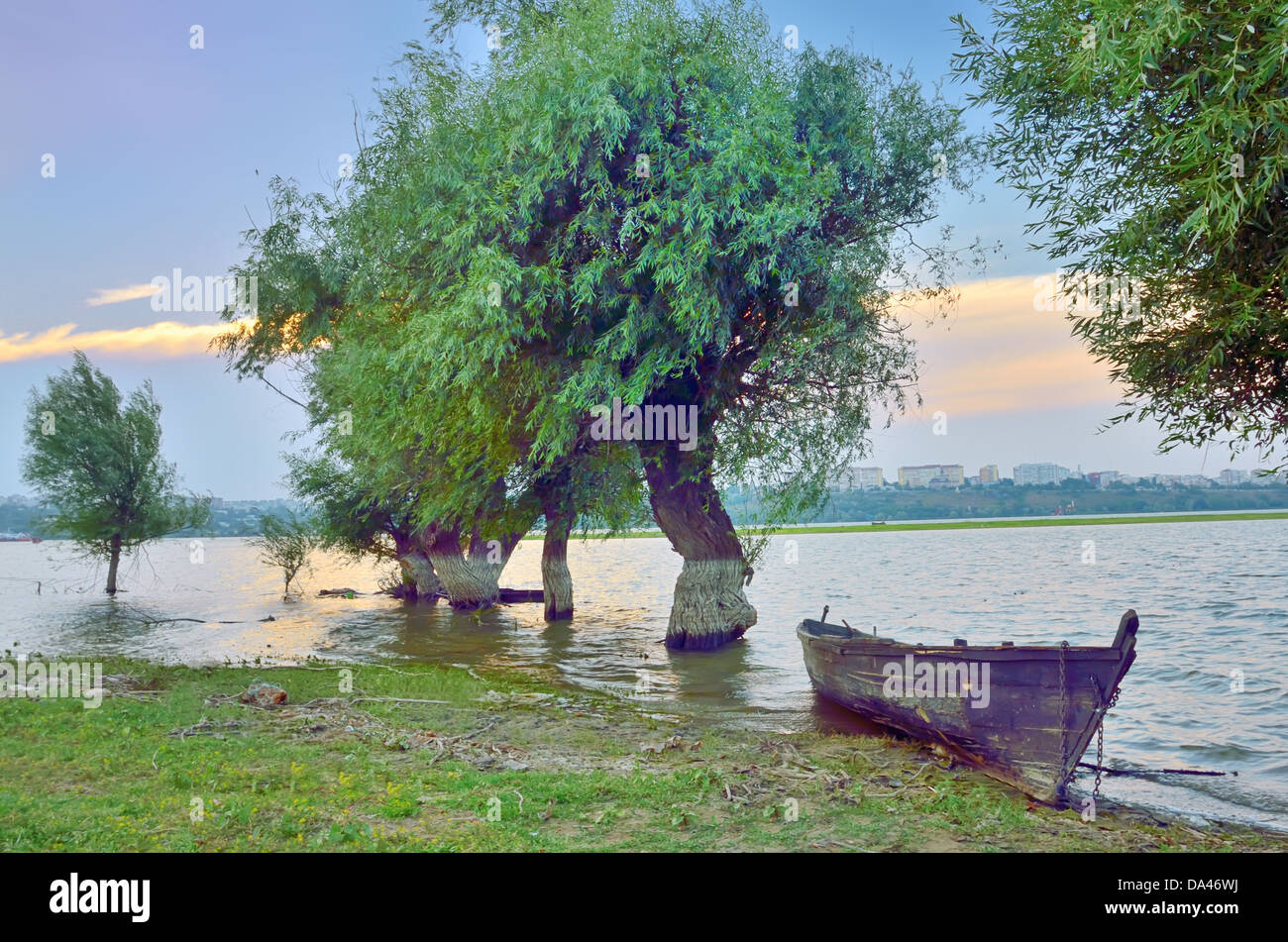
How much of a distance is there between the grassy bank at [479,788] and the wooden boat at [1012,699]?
0.39 metres

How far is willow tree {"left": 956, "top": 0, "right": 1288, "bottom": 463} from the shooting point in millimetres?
8898

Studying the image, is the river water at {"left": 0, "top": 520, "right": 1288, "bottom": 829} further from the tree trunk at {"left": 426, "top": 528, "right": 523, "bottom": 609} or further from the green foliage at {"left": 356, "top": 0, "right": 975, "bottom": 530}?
the green foliage at {"left": 356, "top": 0, "right": 975, "bottom": 530}

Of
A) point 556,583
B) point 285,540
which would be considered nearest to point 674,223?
point 556,583

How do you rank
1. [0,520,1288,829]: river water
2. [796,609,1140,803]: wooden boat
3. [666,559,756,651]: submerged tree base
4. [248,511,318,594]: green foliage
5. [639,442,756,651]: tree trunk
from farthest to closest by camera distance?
[248,511,318,594]: green foliage → [666,559,756,651]: submerged tree base → [639,442,756,651]: tree trunk → [0,520,1288,829]: river water → [796,609,1140,803]: wooden boat

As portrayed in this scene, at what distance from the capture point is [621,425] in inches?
746

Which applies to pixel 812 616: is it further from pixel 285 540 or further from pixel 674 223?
pixel 285 540

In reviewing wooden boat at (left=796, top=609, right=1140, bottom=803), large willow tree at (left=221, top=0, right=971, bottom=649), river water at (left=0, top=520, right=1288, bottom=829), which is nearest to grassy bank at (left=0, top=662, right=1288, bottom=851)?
wooden boat at (left=796, top=609, right=1140, bottom=803)

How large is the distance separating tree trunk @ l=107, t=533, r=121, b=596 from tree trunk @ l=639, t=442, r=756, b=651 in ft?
137

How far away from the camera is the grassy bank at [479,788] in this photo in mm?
7562

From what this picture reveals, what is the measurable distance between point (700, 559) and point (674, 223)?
9253 millimetres

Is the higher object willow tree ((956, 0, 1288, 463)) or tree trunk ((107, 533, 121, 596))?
willow tree ((956, 0, 1288, 463))

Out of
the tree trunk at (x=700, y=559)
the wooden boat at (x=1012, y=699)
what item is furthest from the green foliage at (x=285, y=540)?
the wooden boat at (x=1012, y=699)

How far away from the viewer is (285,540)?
46562 millimetres
